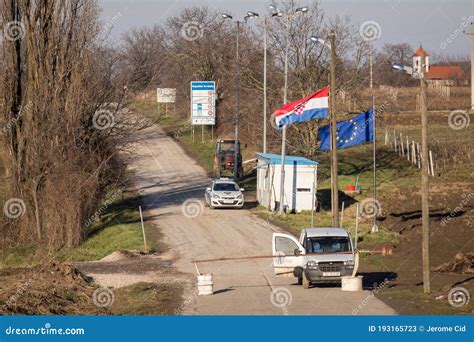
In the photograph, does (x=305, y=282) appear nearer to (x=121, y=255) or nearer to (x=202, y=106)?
(x=121, y=255)

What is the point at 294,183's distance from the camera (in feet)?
159

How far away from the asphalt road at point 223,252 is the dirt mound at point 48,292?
301 centimetres

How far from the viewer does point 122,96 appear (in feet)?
158

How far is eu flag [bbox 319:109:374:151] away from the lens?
43062 millimetres

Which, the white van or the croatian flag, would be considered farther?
the croatian flag

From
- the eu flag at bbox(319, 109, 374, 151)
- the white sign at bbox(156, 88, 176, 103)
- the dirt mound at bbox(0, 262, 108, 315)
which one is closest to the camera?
the dirt mound at bbox(0, 262, 108, 315)

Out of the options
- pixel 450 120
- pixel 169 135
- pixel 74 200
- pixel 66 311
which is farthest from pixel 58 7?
pixel 169 135

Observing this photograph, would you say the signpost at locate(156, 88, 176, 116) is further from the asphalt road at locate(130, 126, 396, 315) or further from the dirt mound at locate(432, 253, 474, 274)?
the dirt mound at locate(432, 253, 474, 274)

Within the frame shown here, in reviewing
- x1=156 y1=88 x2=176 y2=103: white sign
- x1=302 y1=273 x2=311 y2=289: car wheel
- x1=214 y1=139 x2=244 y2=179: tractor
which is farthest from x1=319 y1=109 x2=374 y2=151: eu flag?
x1=156 y1=88 x2=176 y2=103: white sign

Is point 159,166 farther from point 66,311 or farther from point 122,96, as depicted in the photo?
point 66,311

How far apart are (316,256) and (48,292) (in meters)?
7.93

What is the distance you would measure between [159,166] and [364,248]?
132 ft

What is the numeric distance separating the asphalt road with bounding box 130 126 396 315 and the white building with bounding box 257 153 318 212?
1808 millimetres

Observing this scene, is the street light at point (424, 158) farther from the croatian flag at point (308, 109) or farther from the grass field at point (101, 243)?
the grass field at point (101, 243)
